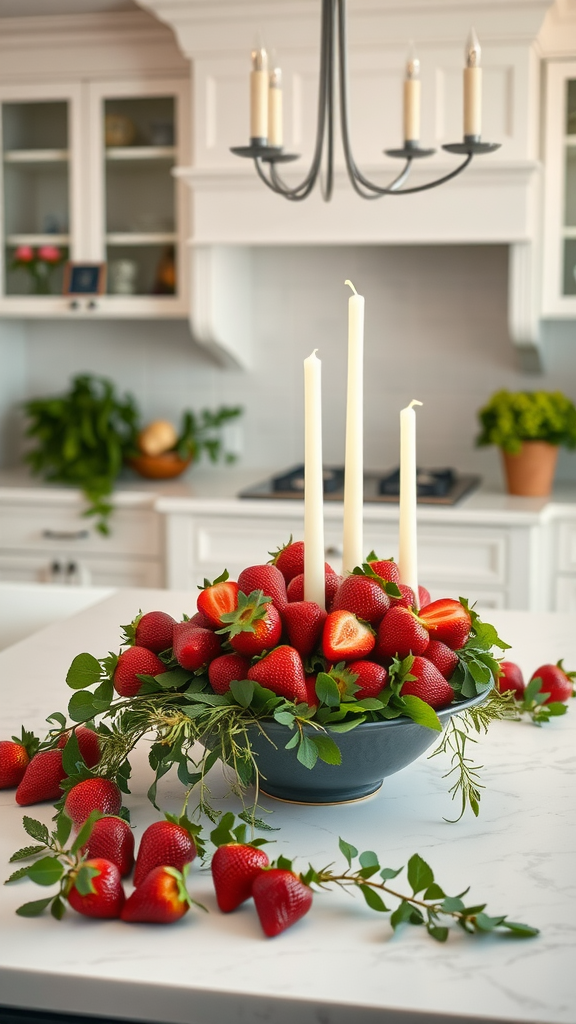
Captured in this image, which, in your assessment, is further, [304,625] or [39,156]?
[39,156]

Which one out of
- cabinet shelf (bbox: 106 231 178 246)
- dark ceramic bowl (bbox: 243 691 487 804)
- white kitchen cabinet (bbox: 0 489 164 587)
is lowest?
white kitchen cabinet (bbox: 0 489 164 587)

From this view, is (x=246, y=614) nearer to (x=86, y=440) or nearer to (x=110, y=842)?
(x=110, y=842)

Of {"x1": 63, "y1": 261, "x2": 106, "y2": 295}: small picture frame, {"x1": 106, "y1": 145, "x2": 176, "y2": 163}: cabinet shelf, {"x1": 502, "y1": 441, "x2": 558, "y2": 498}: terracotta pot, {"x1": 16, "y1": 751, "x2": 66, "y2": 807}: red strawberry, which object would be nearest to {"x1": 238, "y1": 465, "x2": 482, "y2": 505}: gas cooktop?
{"x1": 502, "y1": 441, "x2": 558, "y2": 498}: terracotta pot

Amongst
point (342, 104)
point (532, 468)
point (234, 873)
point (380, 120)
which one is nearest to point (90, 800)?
point (234, 873)

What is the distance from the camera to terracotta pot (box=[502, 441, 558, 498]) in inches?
118

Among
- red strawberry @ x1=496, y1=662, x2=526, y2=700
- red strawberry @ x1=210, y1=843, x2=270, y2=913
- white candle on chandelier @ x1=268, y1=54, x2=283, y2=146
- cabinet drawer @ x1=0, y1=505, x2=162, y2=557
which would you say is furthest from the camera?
cabinet drawer @ x1=0, y1=505, x2=162, y2=557

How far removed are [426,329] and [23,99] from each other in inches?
55.8

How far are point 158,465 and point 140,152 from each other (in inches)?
36.8

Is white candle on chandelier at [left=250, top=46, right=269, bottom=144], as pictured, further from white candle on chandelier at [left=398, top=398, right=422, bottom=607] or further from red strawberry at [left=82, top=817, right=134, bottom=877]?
red strawberry at [left=82, top=817, right=134, bottom=877]

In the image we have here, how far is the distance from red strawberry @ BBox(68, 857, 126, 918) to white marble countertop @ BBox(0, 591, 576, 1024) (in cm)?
1

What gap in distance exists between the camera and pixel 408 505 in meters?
1.07

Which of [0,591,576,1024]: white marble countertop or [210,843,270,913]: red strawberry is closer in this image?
[0,591,576,1024]: white marble countertop

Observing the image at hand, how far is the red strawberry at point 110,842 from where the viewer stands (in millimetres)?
884

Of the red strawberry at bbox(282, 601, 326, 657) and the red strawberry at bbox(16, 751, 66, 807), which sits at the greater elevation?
the red strawberry at bbox(282, 601, 326, 657)
